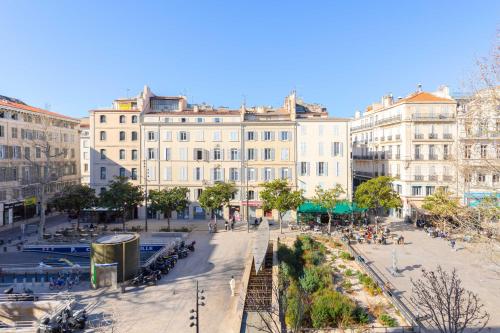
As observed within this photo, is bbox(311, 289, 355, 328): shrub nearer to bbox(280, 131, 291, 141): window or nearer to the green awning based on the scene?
the green awning

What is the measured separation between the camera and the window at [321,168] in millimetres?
39719

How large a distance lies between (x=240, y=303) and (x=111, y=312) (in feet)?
20.2

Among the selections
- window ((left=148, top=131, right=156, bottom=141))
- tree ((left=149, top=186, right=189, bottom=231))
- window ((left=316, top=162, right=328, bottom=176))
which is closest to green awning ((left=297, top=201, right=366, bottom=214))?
window ((left=316, top=162, right=328, bottom=176))

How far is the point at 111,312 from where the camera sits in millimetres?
16438

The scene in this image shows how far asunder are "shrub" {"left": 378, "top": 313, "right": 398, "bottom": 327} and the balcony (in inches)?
1180

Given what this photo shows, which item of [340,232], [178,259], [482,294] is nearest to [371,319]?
[482,294]

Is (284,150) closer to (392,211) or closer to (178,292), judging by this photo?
(392,211)

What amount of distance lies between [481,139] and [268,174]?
92.6 ft

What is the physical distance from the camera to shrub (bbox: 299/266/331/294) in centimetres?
1722

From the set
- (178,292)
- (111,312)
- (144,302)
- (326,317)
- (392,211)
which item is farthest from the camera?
(392,211)

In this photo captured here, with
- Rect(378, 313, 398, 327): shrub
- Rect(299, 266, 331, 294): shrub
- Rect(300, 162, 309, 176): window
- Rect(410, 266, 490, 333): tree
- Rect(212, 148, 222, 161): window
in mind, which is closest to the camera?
Rect(410, 266, 490, 333): tree

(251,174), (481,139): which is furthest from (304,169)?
(481,139)

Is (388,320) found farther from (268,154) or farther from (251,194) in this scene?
(268,154)

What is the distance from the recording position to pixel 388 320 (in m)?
→ 14.1
